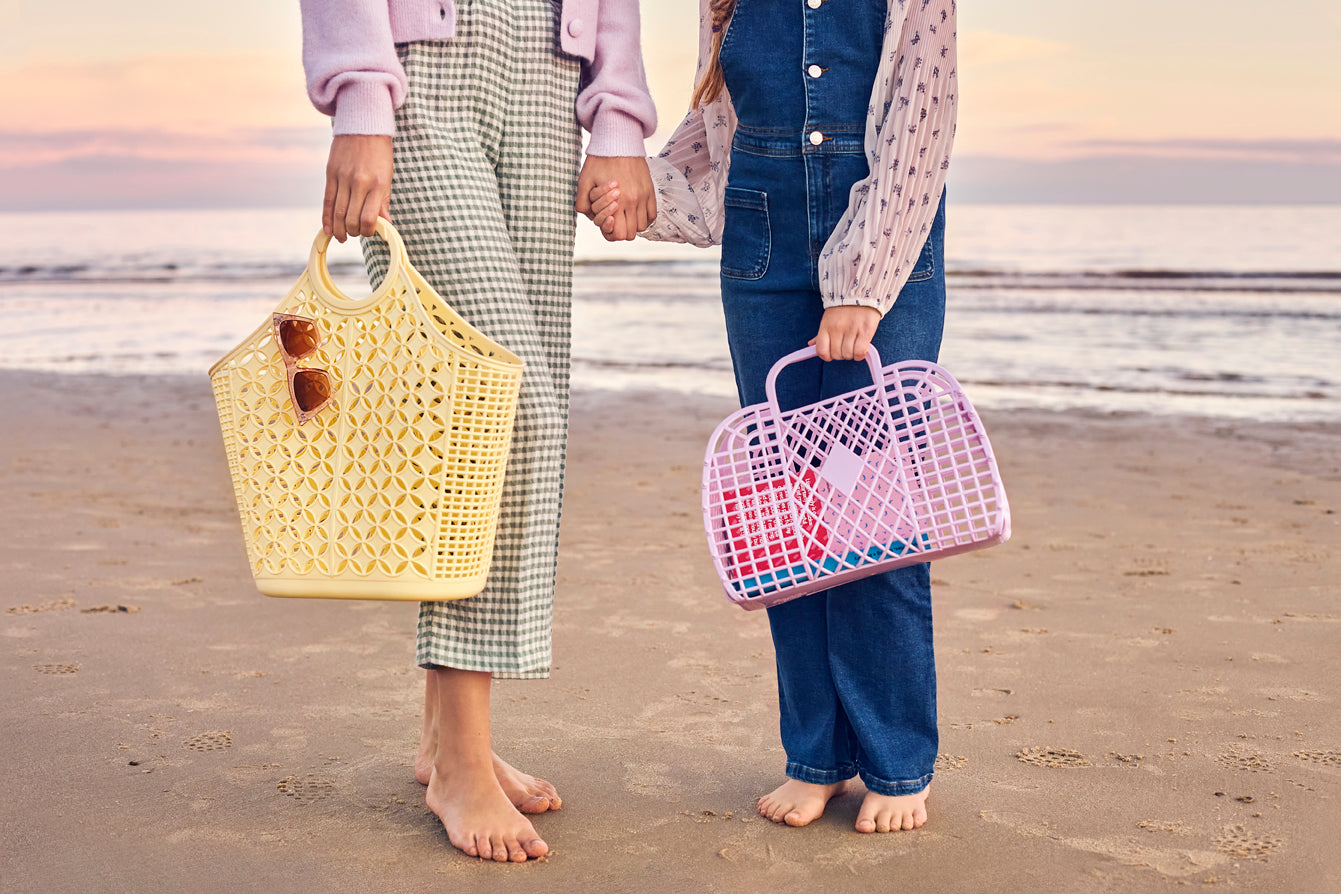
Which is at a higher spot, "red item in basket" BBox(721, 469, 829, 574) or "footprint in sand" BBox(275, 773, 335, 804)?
"red item in basket" BBox(721, 469, 829, 574)

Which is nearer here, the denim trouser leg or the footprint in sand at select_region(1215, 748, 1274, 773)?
the denim trouser leg

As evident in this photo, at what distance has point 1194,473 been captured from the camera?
5871 mm

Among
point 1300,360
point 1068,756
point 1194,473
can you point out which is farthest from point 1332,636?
point 1300,360

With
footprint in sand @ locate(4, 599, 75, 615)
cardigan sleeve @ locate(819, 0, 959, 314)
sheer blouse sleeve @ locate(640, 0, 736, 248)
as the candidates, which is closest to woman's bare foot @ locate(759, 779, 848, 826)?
cardigan sleeve @ locate(819, 0, 959, 314)

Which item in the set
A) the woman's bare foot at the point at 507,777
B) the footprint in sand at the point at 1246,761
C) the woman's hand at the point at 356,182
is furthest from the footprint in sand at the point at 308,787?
the footprint in sand at the point at 1246,761

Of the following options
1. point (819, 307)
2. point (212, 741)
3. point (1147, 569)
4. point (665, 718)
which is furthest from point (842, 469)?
point (1147, 569)

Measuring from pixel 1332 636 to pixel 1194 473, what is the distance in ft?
9.03

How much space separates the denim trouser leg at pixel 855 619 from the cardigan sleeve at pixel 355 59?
0.70 metres

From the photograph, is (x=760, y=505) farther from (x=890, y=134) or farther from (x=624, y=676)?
(x=624, y=676)

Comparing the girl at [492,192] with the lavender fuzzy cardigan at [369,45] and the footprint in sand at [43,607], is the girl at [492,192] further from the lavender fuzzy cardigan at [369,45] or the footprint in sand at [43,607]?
the footprint in sand at [43,607]

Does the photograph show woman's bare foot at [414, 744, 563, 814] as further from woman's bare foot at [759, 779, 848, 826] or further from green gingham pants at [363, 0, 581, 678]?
woman's bare foot at [759, 779, 848, 826]

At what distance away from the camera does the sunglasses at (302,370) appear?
1.85 m

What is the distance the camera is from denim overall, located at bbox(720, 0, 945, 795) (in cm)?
205

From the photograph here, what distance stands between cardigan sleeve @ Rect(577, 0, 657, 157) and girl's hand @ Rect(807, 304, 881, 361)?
0.53 metres
